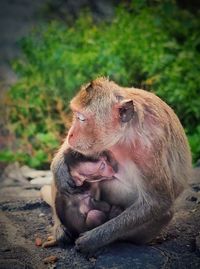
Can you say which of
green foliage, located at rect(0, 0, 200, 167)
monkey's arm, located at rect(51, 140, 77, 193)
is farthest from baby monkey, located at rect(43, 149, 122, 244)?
green foliage, located at rect(0, 0, 200, 167)

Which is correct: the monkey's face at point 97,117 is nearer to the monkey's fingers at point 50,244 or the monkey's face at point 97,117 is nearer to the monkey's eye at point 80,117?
the monkey's eye at point 80,117

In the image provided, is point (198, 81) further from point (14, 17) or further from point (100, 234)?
point (14, 17)

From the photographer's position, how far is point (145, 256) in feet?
17.0

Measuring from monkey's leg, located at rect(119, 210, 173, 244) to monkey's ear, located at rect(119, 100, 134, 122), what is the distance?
2.94ft

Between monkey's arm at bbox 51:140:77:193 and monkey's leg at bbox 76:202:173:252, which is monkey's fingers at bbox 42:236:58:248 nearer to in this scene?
monkey's leg at bbox 76:202:173:252

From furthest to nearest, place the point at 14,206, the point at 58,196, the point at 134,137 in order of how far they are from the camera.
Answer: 1. the point at 14,206
2. the point at 58,196
3. the point at 134,137

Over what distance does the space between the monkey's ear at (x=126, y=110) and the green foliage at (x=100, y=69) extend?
3.58 m

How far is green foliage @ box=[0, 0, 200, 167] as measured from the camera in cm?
920

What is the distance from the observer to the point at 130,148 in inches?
199

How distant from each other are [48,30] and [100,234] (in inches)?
250

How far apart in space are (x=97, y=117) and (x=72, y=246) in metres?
1.28

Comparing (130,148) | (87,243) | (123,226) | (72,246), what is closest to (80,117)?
(130,148)

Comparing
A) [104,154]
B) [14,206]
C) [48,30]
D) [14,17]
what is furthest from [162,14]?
[104,154]

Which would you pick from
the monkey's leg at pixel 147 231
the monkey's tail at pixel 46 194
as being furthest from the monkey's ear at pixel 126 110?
the monkey's tail at pixel 46 194
